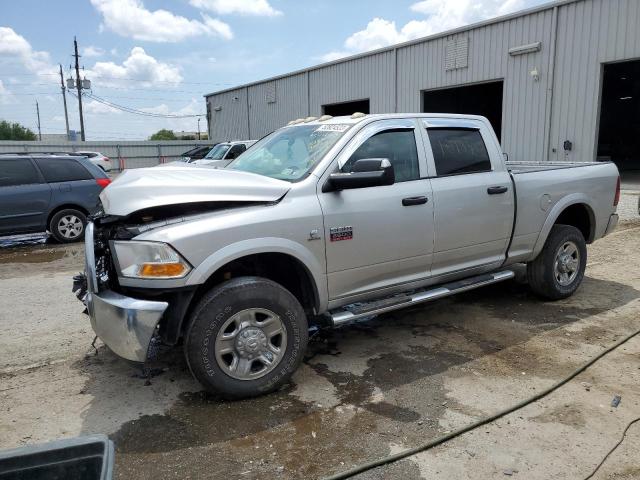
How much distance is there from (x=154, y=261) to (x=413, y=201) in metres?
2.13

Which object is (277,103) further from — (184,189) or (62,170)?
(184,189)

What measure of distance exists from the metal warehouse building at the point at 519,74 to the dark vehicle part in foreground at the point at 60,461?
1664 cm

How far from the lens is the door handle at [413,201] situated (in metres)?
4.26

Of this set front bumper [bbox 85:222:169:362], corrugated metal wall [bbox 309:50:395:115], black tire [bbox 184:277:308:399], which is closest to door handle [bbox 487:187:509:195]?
black tire [bbox 184:277:308:399]

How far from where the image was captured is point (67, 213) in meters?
9.90

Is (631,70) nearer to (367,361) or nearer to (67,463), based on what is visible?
(367,361)

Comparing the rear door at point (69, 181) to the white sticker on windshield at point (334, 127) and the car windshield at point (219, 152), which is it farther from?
the white sticker on windshield at point (334, 127)

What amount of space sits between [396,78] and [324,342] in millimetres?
18943

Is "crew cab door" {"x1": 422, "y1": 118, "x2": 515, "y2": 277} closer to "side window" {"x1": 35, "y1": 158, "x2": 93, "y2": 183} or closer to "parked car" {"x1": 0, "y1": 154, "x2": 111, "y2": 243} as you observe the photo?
"parked car" {"x1": 0, "y1": 154, "x2": 111, "y2": 243}

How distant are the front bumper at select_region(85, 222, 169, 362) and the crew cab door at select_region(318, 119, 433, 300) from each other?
4.39 feet

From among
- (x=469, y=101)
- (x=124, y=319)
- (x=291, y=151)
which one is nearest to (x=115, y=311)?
(x=124, y=319)

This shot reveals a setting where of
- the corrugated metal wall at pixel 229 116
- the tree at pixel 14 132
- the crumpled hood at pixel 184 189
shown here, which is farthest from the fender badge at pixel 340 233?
the tree at pixel 14 132

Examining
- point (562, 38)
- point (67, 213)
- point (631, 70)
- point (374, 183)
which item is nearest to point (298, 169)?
point (374, 183)

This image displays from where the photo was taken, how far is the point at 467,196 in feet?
15.4
